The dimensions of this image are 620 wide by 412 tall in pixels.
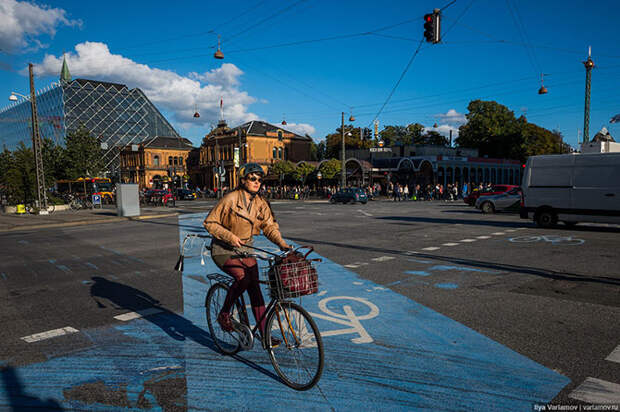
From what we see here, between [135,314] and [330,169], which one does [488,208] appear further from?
[330,169]

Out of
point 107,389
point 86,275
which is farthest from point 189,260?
point 107,389

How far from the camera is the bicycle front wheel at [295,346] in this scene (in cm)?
312

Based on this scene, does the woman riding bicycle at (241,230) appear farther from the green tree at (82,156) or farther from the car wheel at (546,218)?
the green tree at (82,156)

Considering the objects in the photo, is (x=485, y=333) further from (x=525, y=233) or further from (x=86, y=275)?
(x=525, y=233)

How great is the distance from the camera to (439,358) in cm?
379

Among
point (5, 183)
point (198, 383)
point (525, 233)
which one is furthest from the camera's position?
point (5, 183)

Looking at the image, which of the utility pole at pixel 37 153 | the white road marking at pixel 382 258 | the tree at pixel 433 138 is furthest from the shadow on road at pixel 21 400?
the tree at pixel 433 138

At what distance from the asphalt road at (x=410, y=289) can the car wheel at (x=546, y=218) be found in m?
1.61

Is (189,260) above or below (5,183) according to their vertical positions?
below

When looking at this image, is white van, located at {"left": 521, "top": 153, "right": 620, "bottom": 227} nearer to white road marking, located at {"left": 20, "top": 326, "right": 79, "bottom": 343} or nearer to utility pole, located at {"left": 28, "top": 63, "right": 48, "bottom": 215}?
white road marking, located at {"left": 20, "top": 326, "right": 79, "bottom": 343}

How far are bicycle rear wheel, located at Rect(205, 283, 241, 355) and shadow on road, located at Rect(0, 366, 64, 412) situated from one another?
139 cm

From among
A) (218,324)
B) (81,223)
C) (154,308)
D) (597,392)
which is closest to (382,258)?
(154,308)

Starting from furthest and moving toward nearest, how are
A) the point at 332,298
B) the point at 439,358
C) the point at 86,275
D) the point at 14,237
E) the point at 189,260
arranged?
the point at 14,237, the point at 189,260, the point at 86,275, the point at 332,298, the point at 439,358

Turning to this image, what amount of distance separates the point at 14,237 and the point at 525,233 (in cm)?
1700
